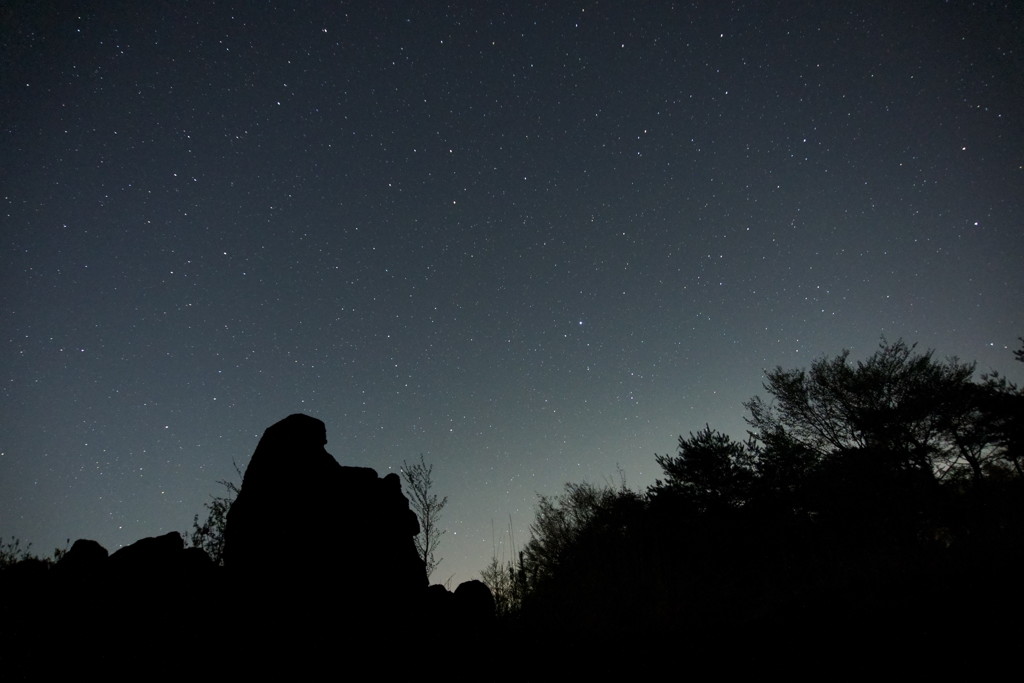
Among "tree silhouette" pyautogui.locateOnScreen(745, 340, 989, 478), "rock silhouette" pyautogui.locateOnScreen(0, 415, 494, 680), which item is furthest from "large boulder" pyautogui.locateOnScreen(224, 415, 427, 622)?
"tree silhouette" pyautogui.locateOnScreen(745, 340, 989, 478)

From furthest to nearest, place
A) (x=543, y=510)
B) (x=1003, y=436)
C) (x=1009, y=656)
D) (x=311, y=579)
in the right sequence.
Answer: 1. (x=543, y=510)
2. (x=1003, y=436)
3. (x=311, y=579)
4. (x=1009, y=656)

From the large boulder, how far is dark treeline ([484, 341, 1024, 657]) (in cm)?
232

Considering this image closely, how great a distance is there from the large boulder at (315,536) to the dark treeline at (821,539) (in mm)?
2321

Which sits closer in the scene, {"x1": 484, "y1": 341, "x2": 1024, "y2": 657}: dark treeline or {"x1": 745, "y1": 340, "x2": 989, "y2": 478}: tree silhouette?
{"x1": 484, "y1": 341, "x2": 1024, "y2": 657}: dark treeline

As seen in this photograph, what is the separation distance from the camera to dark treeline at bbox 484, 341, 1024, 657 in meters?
6.94

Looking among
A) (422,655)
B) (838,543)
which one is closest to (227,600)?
(422,655)

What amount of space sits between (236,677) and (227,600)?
2538 millimetres

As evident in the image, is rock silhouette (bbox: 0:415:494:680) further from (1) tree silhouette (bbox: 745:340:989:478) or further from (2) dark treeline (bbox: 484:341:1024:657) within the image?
(1) tree silhouette (bbox: 745:340:989:478)

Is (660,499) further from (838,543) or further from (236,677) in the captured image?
(236,677)

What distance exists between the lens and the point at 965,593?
23.4 ft

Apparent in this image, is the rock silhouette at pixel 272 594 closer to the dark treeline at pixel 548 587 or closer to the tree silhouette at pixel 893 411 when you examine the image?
the dark treeline at pixel 548 587

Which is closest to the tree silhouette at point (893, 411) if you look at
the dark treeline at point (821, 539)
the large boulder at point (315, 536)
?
the dark treeline at point (821, 539)

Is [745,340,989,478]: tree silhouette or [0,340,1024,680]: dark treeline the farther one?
[745,340,989,478]: tree silhouette

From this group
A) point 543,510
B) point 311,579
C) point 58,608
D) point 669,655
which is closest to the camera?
point 669,655
